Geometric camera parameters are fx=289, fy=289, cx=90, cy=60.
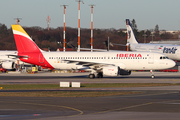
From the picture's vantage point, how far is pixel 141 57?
50781mm

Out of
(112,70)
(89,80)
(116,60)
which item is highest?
(116,60)

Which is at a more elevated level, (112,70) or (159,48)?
(159,48)

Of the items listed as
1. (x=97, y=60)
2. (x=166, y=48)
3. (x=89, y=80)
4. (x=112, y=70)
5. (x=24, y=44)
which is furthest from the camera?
(x=166, y=48)

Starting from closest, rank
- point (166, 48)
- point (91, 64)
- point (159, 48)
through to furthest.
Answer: point (91, 64)
point (166, 48)
point (159, 48)

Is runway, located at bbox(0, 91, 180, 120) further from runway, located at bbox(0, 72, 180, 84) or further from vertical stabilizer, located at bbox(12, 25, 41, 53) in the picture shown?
vertical stabilizer, located at bbox(12, 25, 41, 53)

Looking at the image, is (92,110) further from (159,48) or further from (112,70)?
(159,48)

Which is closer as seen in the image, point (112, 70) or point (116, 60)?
point (112, 70)

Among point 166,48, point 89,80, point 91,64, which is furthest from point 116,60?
point 166,48

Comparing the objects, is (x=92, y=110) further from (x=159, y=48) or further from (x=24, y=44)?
(x=159, y=48)

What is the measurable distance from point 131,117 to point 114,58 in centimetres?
3443

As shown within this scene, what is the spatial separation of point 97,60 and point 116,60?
3396 mm

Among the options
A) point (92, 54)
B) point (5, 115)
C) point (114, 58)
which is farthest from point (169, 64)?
point (5, 115)

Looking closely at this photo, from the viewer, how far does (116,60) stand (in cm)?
5116

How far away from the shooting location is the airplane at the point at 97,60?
50.4 metres
